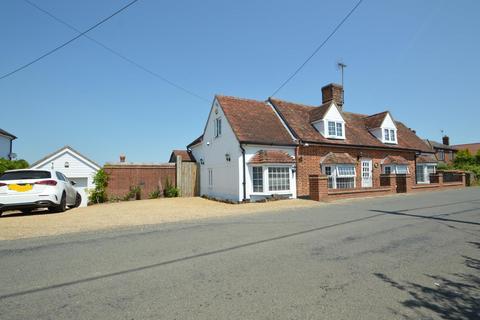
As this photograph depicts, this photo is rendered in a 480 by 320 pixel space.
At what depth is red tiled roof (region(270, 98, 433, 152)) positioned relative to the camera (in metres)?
19.5

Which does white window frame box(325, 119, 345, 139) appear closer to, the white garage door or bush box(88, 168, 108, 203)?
bush box(88, 168, 108, 203)

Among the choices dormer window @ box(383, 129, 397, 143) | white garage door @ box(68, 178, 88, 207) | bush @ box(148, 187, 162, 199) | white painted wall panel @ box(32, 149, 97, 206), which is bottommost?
bush @ box(148, 187, 162, 199)

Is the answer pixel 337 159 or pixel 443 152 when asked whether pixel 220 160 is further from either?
pixel 443 152

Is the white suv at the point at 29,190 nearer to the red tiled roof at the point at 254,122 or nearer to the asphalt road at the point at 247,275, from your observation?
the asphalt road at the point at 247,275

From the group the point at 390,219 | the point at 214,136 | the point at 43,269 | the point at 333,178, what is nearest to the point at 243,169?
the point at 214,136

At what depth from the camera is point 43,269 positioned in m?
4.79

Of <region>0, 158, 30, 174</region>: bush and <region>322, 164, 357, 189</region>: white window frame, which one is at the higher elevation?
<region>0, 158, 30, 174</region>: bush

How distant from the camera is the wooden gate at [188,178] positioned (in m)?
21.0

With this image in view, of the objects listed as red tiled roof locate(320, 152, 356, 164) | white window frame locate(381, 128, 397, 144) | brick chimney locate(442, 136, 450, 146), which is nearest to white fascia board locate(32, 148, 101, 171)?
red tiled roof locate(320, 152, 356, 164)

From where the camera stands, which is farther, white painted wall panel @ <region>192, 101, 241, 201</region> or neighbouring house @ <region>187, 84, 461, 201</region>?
white painted wall panel @ <region>192, 101, 241, 201</region>

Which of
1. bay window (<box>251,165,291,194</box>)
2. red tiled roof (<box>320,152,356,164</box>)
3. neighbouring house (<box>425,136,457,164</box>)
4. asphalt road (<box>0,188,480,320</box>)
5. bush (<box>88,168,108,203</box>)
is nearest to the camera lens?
asphalt road (<box>0,188,480,320</box>)

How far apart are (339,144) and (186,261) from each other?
Result: 17.0 meters

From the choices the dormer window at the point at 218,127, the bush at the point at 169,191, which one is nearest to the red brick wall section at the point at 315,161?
the dormer window at the point at 218,127

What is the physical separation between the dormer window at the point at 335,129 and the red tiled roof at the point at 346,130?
43 cm
